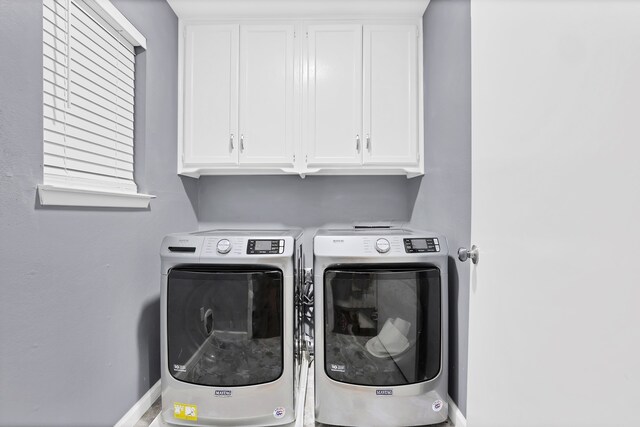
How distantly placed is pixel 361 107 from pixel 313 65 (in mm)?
376

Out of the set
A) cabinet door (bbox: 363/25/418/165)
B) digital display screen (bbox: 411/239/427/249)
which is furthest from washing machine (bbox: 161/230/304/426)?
cabinet door (bbox: 363/25/418/165)

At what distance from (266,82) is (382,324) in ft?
4.80

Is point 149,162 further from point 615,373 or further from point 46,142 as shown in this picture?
point 615,373

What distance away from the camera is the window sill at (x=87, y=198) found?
930 millimetres

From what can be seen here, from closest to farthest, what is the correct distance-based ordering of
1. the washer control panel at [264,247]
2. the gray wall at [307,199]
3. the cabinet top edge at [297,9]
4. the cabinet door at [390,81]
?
1. the washer control panel at [264,247]
2. the cabinet top edge at [297,9]
3. the cabinet door at [390,81]
4. the gray wall at [307,199]

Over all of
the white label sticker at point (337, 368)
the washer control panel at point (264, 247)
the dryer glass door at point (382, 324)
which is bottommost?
the white label sticker at point (337, 368)

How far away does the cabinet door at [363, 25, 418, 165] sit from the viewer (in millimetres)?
1764

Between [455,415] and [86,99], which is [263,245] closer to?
[86,99]

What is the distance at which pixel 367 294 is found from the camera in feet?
4.13

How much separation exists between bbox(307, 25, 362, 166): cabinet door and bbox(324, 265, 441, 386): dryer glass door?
33.0 inches

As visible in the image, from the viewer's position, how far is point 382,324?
126 cm

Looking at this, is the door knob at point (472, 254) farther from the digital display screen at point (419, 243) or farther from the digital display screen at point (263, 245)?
the digital display screen at point (263, 245)

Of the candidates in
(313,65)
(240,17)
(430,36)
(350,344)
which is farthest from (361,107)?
(350,344)

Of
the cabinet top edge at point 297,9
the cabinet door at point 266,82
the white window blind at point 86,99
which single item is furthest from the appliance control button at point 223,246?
the cabinet top edge at point 297,9
